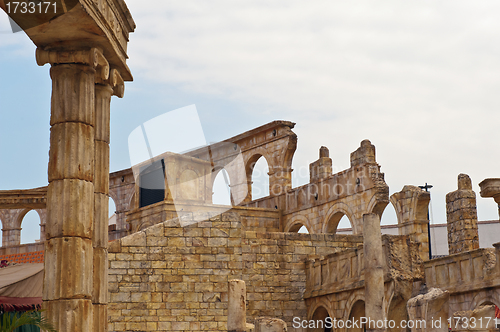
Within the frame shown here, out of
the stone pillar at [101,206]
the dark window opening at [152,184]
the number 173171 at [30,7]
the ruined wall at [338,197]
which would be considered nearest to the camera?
the number 173171 at [30,7]

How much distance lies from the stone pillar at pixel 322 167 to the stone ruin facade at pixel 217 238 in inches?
2.0

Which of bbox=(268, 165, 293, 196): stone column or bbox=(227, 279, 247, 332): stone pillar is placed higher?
bbox=(268, 165, 293, 196): stone column

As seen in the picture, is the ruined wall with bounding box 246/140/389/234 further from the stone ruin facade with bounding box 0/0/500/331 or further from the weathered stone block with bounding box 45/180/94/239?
the weathered stone block with bounding box 45/180/94/239

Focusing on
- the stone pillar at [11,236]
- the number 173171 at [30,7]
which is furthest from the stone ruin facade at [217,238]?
the stone pillar at [11,236]

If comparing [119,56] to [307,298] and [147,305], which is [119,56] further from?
[307,298]

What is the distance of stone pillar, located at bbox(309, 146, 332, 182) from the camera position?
2242 centimetres

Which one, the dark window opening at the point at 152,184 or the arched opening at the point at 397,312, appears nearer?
the arched opening at the point at 397,312

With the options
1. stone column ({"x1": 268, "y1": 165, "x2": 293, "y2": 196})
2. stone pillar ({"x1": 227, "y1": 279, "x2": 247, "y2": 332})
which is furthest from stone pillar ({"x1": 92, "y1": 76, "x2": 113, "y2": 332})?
stone column ({"x1": 268, "y1": 165, "x2": 293, "y2": 196})

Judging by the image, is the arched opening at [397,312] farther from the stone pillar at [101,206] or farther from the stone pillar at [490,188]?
the stone pillar at [101,206]

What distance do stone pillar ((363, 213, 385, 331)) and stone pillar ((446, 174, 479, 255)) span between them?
839 cm

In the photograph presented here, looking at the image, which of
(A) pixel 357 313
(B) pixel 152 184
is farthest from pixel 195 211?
(A) pixel 357 313

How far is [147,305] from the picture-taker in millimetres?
14867

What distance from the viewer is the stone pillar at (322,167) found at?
22422mm

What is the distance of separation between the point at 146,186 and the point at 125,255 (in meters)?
8.04
